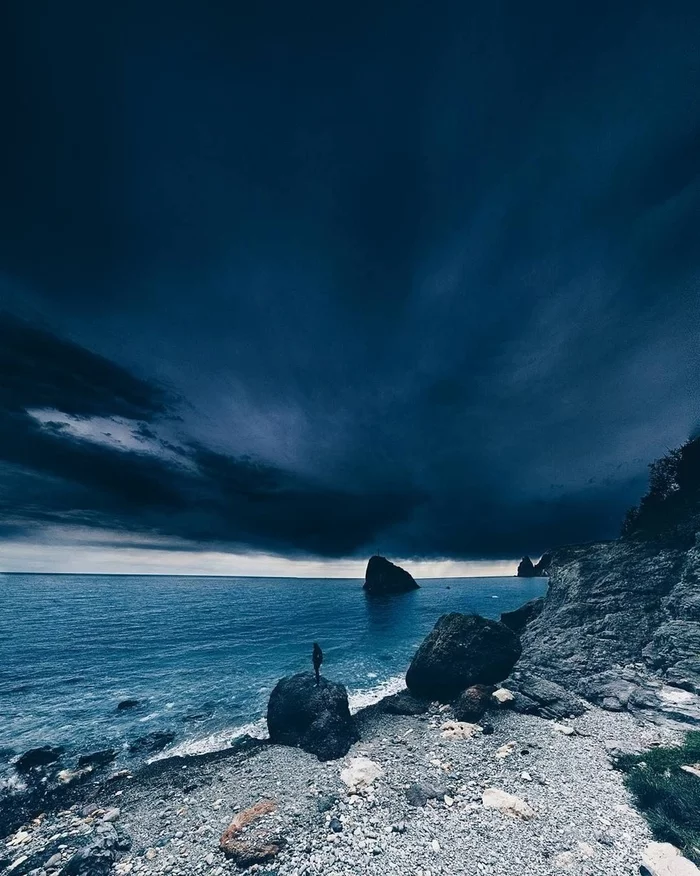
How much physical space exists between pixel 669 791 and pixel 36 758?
3078cm

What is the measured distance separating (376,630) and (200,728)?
38784mm

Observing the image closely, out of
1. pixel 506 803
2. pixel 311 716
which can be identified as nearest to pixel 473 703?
pixel 506 803

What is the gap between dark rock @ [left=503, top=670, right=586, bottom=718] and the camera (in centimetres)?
1852

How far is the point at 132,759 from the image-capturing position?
738 inches

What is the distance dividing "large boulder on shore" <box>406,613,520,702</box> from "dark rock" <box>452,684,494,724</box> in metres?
1.64

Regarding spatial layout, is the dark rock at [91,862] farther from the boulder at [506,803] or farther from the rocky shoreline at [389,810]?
the boulder at [506,803]

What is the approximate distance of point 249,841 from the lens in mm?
10539

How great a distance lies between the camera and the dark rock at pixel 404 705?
2158 cm

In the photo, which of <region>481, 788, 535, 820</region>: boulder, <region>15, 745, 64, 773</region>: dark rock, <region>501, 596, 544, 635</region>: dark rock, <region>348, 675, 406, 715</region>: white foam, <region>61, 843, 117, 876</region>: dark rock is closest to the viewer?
<region>61, 843, 117, 876</region>: dark rock

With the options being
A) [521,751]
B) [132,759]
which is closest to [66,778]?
[132,759]

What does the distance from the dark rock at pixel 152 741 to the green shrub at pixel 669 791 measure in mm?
24780

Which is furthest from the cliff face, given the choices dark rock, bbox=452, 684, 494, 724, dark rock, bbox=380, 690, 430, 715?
dark rock, bbox=380, 690, 430, 715

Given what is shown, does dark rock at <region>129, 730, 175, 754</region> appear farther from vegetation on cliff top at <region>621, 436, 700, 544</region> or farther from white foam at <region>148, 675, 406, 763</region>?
vegetation on cliff top at <region>621, 436, 700, 544</region>

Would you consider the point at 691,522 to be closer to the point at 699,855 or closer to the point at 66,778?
the point at 699,855
